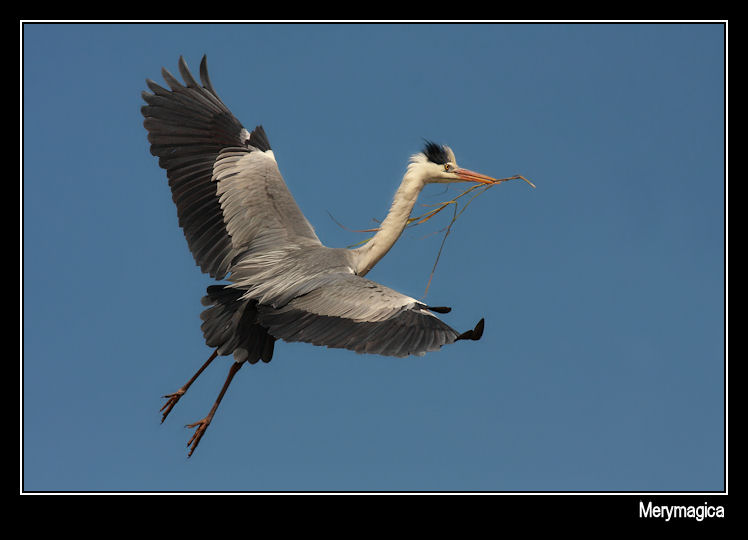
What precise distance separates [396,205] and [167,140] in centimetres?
280

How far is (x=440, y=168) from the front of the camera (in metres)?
11.2

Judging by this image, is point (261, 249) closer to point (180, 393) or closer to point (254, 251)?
point (254, 251)

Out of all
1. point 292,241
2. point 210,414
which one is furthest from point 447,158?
point 210,414

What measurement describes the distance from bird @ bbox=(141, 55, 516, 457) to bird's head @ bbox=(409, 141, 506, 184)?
0.01m

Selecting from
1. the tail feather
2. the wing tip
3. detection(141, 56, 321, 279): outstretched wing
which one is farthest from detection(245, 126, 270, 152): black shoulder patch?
the wing tip

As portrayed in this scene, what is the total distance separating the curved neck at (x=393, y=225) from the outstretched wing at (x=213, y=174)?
2.11 ft

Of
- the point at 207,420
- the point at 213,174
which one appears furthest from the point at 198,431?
the point at 213,174

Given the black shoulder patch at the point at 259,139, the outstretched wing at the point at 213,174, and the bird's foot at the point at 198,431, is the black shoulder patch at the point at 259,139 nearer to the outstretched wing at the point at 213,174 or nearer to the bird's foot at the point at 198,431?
the outstretched wing at the point at 213,174

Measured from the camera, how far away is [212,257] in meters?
10.5

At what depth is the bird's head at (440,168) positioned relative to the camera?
1118 centimetres

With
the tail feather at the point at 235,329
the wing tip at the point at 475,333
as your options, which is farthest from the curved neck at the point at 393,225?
the wing tip at the point at 475,333

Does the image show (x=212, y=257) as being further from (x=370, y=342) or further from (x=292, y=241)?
(x=370, y=342)

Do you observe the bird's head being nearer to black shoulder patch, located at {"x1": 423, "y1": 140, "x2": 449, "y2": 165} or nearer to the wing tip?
black shoulder patch, located at {"x1": 423, "y1": 140, "x2": 449, "y2": 165}

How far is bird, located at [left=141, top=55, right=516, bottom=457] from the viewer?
9.04 meters
